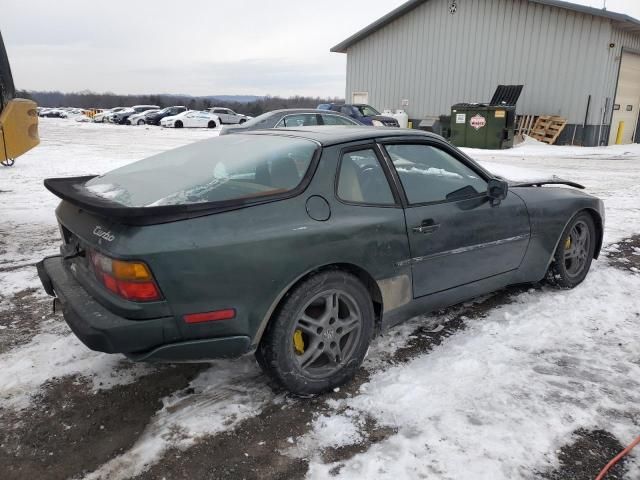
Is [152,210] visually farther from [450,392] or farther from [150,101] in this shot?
[150,101]

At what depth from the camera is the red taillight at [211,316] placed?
2.27 m

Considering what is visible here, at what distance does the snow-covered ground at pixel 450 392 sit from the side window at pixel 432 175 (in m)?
0.96

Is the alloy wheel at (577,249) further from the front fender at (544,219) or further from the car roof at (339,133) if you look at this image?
the car roof at (339,133)

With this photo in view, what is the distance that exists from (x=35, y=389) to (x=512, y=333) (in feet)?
9.68

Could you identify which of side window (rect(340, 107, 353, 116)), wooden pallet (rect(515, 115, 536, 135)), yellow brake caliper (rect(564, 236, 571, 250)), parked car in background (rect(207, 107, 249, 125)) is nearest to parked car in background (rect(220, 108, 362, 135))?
yellow brake caliper (rect(564, 236, 571, 250))

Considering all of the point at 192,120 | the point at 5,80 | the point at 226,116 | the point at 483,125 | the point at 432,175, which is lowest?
the point at 192,120

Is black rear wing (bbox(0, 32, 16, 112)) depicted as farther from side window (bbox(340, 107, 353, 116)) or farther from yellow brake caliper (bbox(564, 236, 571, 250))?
side window (bbox(340, 107, 353, 116))

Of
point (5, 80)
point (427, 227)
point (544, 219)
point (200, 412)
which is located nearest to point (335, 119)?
point (5, 80)

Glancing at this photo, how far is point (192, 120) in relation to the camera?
3381 cm

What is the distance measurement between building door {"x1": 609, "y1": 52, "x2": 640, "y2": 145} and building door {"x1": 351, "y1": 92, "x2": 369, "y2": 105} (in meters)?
11.2

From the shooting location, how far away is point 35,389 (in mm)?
2744

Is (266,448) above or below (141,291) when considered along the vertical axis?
below

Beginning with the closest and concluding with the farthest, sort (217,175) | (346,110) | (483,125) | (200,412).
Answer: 1. (200,412)
2. (217,175)
3. (483,125)
4. (346,110)

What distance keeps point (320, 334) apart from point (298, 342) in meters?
0.12
